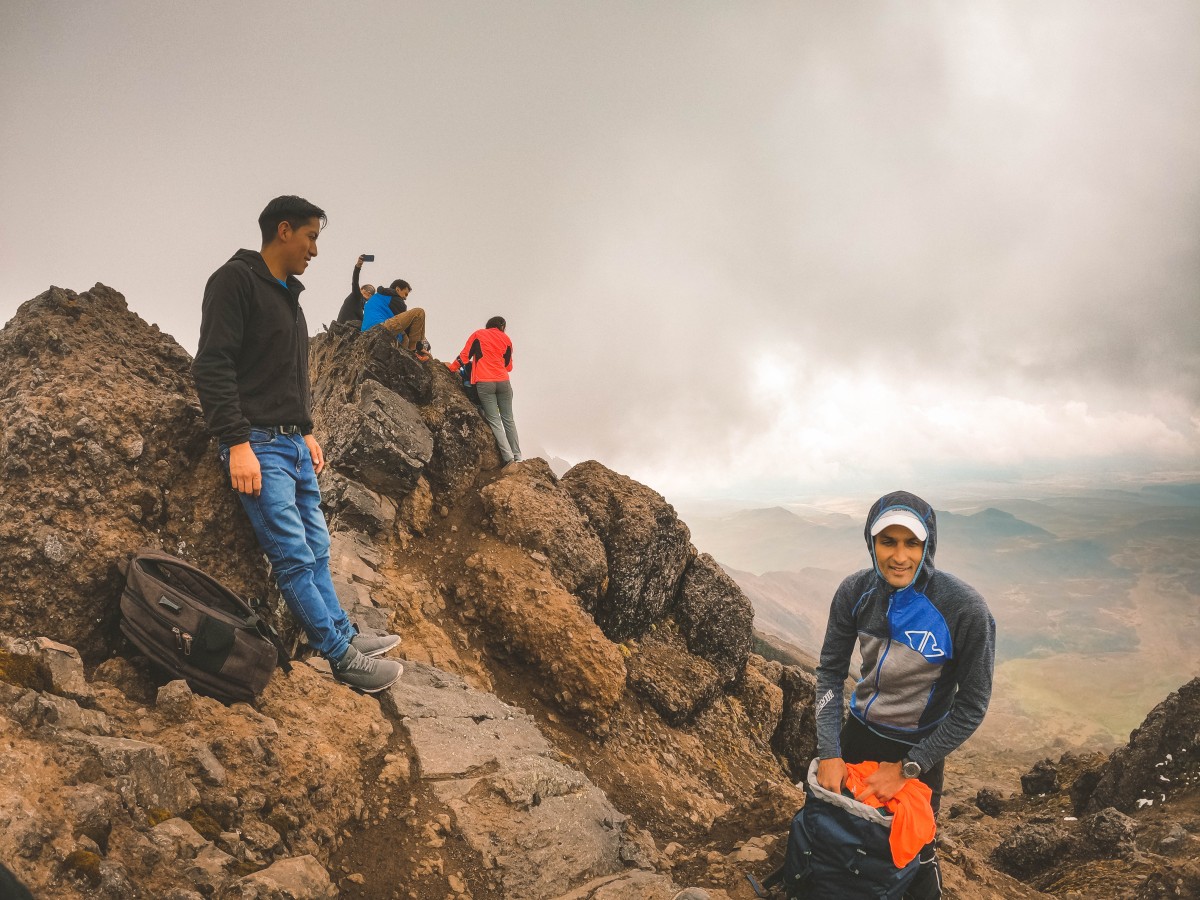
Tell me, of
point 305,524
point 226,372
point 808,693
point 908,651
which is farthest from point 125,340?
point 808,693

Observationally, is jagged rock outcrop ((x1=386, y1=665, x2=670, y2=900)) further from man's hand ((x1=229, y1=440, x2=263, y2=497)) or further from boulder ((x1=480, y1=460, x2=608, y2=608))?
boulder ((x1=480, y1=460, x2=608, y2=608))

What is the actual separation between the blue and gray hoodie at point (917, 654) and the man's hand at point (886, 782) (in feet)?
0.54

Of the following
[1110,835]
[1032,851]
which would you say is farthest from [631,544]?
[1110,835]

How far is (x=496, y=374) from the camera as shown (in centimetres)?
1430

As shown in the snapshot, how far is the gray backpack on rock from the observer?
4.41m

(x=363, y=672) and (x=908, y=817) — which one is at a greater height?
(x=908, y=817)

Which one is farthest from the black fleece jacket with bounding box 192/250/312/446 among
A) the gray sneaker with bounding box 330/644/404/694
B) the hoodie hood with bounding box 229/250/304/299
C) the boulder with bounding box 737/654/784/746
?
the boulder with bounding box 737/654/784/746

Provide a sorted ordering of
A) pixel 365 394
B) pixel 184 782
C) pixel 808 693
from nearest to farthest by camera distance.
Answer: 1. pixel 184 782
2. pixel 365 394
3. pixel 808 693

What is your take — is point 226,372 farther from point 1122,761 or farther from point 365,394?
point 1122,761

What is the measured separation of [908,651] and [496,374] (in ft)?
38.5

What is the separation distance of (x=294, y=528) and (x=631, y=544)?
867cm

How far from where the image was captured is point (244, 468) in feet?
16.1

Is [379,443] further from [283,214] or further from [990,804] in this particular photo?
[990,804]

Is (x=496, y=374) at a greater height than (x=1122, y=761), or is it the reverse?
(x=496, y=374)
